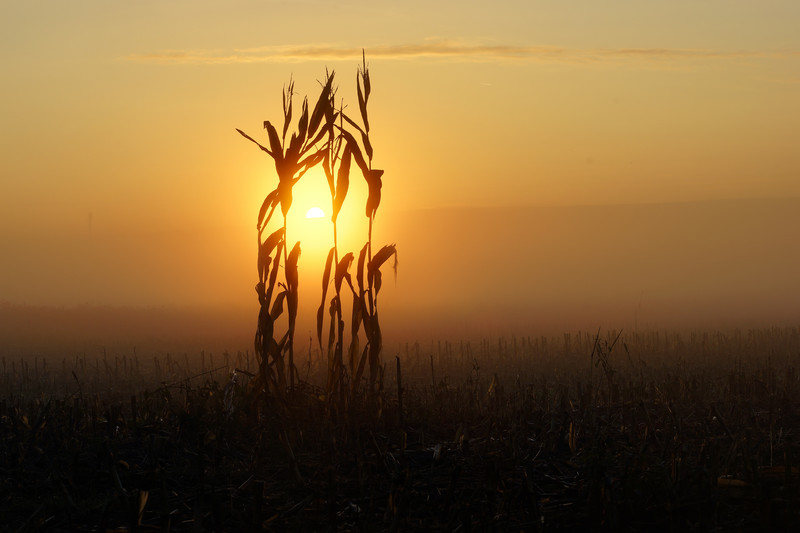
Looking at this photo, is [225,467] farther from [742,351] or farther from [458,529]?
[742,351]

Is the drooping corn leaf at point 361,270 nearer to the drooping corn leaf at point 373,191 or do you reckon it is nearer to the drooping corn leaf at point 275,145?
the drooping corn leaf at point 373,191

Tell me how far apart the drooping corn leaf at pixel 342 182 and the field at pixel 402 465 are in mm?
2045

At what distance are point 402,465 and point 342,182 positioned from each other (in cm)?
332

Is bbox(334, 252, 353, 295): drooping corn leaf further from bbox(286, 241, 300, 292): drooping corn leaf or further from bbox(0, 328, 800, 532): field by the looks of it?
bbox(0, 328, 800, 532): field

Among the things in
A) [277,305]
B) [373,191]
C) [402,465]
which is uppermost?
[373,191]

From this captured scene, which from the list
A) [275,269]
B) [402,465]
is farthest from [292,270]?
[402,465]

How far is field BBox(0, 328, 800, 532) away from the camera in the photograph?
6238mm

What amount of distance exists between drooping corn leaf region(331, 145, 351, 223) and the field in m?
2.05

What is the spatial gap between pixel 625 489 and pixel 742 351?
15496 mm

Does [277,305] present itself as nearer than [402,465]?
No

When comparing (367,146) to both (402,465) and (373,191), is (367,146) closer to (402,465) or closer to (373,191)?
(373,191)

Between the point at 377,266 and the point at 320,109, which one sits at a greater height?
the point at 320,109

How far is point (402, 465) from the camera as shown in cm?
742

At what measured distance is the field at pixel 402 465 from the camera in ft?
20.5
